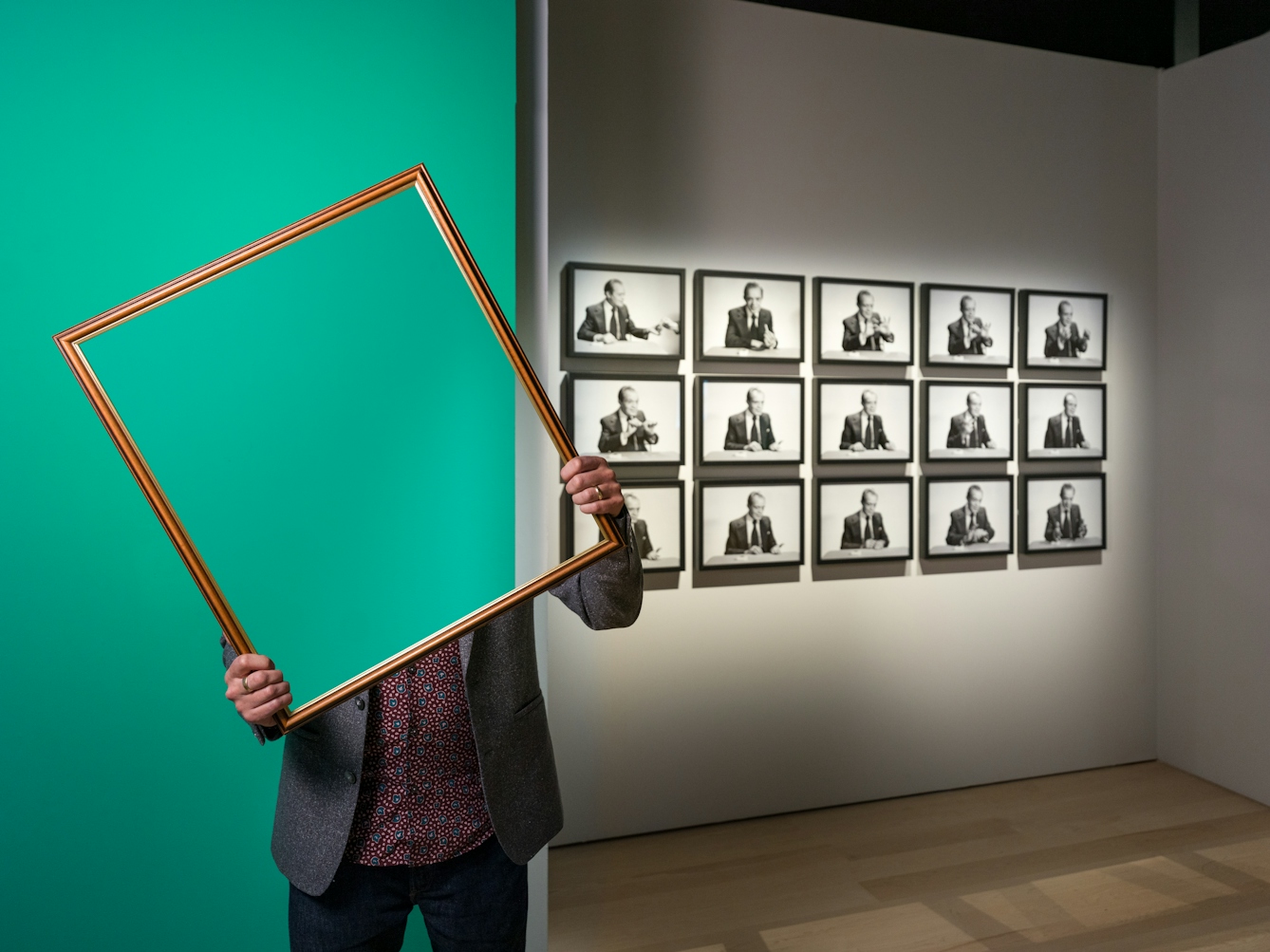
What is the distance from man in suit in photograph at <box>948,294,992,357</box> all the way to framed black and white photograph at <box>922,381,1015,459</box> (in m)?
0.15

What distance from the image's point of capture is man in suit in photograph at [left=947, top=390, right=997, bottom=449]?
3.92 meters

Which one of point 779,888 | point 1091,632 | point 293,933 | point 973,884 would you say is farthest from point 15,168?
point 1091,632

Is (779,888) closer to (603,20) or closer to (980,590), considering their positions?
(980,590)

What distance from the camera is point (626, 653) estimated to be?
3457 mm

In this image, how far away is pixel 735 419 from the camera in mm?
3557

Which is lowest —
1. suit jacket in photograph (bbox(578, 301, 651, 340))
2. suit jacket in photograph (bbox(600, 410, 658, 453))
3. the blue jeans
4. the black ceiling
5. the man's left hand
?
the blue jeans

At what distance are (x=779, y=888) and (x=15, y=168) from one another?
2.94m

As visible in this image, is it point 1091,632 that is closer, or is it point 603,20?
point 603,20

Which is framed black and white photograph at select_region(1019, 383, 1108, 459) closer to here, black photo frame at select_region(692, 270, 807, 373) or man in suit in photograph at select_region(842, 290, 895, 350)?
man in suit in photograph at select_region(842, 290, 895, 350)

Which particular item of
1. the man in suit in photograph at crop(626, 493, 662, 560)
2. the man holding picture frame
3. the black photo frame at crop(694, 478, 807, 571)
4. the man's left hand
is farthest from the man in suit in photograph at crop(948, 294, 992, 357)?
the man's left hand

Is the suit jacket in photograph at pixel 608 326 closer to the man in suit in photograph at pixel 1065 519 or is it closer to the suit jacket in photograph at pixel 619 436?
the suit jacket in photograph at pixel 619 436

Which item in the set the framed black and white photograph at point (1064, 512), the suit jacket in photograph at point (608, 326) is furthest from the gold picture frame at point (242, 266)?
the framed black and white photograph at point (1064, 512)

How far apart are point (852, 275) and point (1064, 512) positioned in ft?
4.96

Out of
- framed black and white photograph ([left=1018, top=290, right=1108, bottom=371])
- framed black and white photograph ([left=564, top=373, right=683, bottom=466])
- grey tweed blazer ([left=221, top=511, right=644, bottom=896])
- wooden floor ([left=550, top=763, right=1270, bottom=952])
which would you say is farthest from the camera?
framed black and white photograph ([left=1018, top=290, right=1108, bottom=371])
